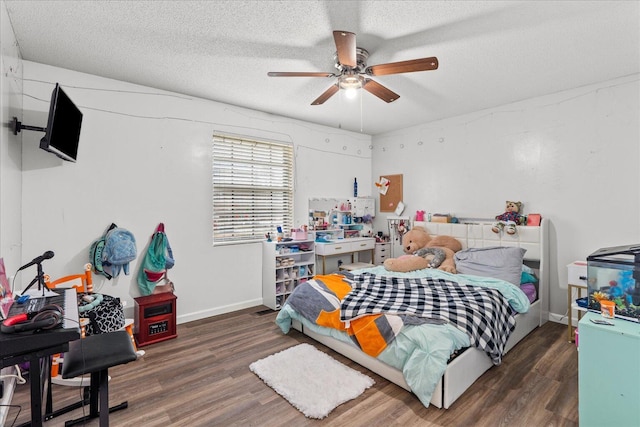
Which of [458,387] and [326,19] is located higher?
[326,19]

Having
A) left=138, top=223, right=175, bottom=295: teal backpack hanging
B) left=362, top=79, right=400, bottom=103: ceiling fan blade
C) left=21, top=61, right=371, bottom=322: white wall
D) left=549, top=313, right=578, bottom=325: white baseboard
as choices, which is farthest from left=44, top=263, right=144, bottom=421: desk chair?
left=549, top=313, right=578, bottom=325: white baseboard

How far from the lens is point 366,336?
8.16 feet

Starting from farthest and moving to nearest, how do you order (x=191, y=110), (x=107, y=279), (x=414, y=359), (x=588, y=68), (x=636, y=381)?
(x=191, y=110) < (x=107, y=279) < (x=588, y=68) < (x=414, y=359) < (x=636, y=381)

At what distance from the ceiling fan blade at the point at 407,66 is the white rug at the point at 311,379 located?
2395mm

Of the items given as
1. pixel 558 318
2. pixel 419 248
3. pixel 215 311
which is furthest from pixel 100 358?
pixel 558 318

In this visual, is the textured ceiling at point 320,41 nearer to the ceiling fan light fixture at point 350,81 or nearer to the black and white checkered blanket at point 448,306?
the ceiling fan light fixture at point 350,81

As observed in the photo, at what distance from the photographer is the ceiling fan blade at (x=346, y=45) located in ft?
6.25

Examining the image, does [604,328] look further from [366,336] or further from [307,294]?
[307,294]

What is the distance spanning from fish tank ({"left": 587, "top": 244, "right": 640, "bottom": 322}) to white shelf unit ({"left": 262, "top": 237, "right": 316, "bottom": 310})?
3.18 metres

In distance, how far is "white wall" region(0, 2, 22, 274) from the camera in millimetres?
2076

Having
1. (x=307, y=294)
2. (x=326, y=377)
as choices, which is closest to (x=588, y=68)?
(x=307, y=294)

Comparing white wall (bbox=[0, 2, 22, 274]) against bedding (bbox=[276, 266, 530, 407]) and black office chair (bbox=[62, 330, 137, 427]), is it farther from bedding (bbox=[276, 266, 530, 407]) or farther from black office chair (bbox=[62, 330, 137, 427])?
bedding (bbox=[276, 266, 530, 407])

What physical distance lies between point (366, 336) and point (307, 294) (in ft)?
2.78

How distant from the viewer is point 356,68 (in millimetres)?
2582
